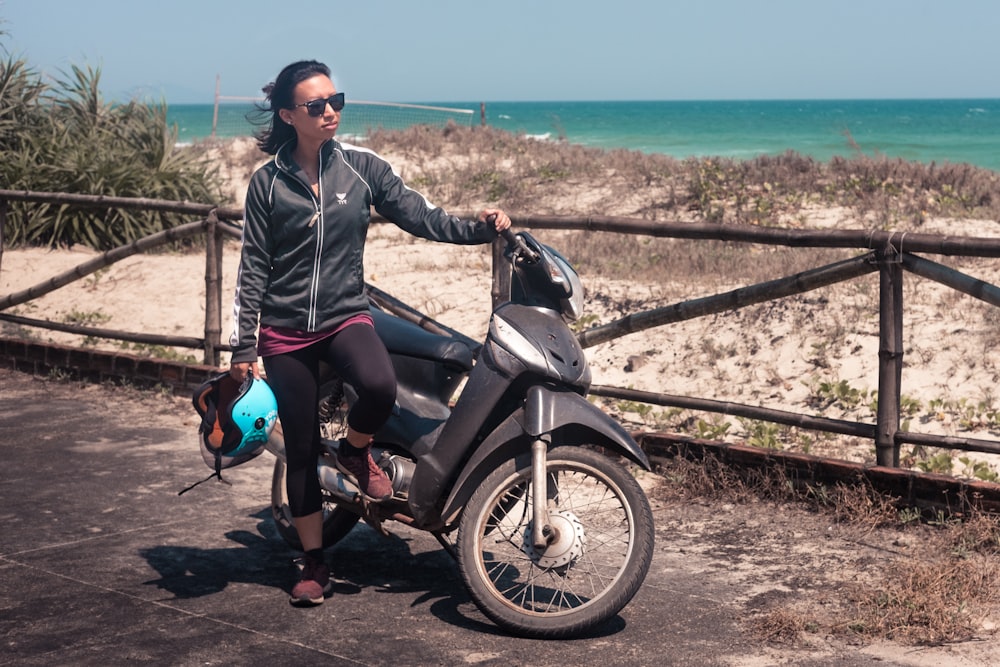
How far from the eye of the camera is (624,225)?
6.64 m

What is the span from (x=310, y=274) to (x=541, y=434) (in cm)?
105

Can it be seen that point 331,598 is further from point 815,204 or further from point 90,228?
point 815,204

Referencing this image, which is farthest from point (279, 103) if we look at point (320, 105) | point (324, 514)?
point (324, 514)

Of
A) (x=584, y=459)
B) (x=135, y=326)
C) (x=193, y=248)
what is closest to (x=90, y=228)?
(x=193, y=248)

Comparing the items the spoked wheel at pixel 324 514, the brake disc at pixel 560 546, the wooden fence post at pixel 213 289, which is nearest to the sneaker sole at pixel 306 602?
the spoked wheel at pixel 324 514

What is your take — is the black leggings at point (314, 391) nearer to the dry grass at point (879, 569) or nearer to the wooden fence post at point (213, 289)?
the dry grass at point (879, 569)

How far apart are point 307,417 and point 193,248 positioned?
10.5m

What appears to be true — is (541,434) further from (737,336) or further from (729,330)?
(729,330)

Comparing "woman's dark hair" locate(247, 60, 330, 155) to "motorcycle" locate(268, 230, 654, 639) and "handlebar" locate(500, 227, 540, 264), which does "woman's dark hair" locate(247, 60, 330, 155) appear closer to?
"motorcycle" locate(268, 230, 654, 639)

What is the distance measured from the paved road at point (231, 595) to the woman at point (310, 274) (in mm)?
327

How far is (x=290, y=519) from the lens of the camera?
545 cm

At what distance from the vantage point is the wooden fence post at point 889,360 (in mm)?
5844

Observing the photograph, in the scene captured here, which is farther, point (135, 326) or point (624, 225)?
point (135, 326)

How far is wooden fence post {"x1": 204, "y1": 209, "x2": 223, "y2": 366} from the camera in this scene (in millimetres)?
8289
